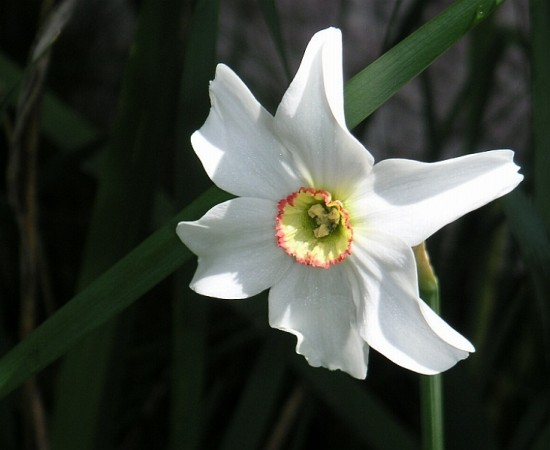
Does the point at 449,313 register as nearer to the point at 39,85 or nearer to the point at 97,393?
the point at 97,393

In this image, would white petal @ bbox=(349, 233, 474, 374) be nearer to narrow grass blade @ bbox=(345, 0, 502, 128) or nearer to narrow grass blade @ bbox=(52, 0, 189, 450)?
narrow grass blade @ bbox=(345, 0, 502, 128)

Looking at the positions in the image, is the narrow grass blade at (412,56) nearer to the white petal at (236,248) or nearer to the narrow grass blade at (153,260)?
the narrow grass blade at (153,260)

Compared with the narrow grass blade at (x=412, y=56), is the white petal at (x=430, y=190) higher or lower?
lower

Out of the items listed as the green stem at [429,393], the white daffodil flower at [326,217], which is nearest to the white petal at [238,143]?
the white daffodil flower at [326,217]

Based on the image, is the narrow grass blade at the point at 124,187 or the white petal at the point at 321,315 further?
the narrow grass blade at the point at 124,187

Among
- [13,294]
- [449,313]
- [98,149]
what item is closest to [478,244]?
[449,313]

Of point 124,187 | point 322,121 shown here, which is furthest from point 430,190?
point 124,187

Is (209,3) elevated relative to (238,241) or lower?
elevated
